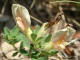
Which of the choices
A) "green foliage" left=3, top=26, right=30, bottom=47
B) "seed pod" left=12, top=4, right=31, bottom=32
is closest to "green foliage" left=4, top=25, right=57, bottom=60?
"green foliage" left=3, top=26, right=30, bottom=47

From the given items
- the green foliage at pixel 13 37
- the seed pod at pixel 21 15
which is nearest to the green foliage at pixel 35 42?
the green foliage at pixel 13 37

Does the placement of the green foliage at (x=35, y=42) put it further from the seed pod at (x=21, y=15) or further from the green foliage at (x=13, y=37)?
the seed pod at (x=21, y=15)

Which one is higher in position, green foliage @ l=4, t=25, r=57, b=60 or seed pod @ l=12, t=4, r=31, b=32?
seed pod @ l=12, t=4, r=31, b=32

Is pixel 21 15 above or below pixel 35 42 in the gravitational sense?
above

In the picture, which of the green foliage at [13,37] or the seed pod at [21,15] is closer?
the seed pod at [21,15]

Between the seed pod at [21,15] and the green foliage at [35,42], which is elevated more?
the seed pod at [21,15]

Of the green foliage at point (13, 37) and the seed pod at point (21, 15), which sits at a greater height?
the seed pod at point (21, 15)

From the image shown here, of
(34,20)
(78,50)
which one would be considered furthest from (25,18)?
(78,50)

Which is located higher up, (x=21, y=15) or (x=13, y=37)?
(x=21, y=15)

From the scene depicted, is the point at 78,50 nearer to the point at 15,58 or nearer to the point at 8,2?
the point at 15,58

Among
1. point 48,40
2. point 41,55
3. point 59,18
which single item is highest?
point 59,18

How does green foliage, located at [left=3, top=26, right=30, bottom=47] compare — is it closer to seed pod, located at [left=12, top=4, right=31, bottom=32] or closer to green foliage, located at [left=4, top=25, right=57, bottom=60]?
green foliage, located at [left=4, top=25, right=57, bottom=60]
